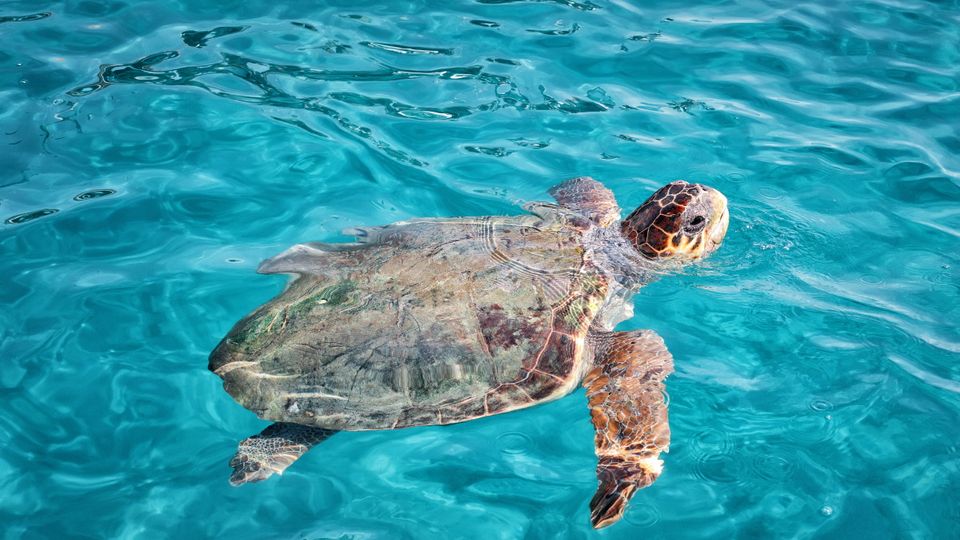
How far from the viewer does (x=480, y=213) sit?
18.9 ft

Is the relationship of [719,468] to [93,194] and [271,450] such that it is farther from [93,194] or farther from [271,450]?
[93,194]

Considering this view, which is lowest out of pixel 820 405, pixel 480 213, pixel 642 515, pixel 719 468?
pixel 642 515

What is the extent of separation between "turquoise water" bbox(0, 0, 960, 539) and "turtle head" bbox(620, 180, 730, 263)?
26 centimetres

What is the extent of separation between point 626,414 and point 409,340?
1.34 metres

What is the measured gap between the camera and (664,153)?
257 inches

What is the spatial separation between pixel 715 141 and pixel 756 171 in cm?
56

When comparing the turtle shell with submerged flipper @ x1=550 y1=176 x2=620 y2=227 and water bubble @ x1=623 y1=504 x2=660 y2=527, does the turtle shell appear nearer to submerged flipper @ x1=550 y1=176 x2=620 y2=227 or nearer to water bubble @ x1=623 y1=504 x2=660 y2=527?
water bubble @ x1=623 y1=504 x2=660 y2=527

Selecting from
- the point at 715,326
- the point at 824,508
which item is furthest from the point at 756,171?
the point at 824,508

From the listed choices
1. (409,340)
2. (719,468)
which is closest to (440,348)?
(409,340)

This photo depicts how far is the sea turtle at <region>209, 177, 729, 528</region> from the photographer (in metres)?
3.82

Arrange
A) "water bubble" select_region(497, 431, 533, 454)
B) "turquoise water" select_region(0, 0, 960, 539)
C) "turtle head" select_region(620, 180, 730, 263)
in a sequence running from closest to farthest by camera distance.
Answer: "turquoise water" select_region(0, 0, 960, 539) < "water bubble" select_region(497, 431, 533, 454) < "turtle head" select_region(620, 180, 730, 263)

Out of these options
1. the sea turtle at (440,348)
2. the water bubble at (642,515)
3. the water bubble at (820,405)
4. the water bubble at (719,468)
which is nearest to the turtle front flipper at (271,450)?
the sea turtle at (440,348)

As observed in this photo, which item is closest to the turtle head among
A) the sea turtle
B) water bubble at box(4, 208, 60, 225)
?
the sea turtle

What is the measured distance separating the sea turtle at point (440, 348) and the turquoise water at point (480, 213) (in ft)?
1.06
